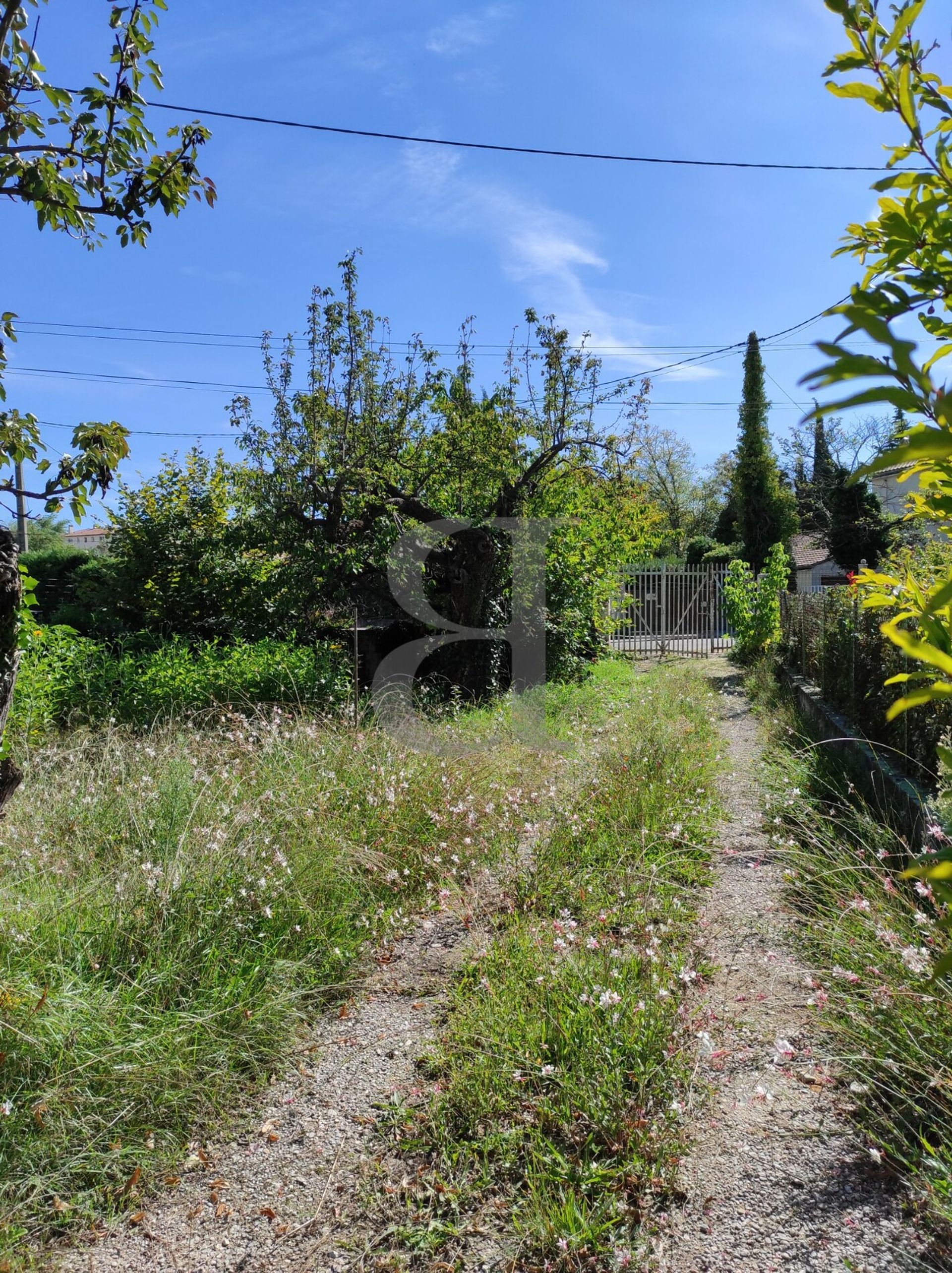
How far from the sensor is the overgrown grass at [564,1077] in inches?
81.7

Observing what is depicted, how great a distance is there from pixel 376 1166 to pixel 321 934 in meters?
1.16

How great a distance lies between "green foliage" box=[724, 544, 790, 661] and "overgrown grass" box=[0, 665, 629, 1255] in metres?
8.88

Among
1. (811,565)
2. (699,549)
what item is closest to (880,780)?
(699,549)

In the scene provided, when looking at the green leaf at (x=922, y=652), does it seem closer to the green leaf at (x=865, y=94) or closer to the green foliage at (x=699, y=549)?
the green leaf at (x=865, y=94)

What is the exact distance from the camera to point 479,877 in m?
4.10

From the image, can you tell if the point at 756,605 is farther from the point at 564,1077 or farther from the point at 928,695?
the point at 928,695

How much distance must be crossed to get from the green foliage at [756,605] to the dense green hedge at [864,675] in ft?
11.4

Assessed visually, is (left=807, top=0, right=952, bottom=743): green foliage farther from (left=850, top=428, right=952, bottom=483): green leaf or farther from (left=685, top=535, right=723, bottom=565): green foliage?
(left=685, top=535, right=723, bottom=565): green foliage

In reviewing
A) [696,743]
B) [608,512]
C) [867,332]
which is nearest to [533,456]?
[608,512]

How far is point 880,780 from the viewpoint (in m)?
5.00

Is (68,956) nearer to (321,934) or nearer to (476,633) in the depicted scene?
(321,934)

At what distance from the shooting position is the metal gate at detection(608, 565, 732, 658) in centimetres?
1777

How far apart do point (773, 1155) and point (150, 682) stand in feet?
18.5

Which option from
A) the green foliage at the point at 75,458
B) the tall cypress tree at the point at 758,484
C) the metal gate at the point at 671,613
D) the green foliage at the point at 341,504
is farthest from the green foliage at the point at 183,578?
the tall cypress tree at the point at 758,484
